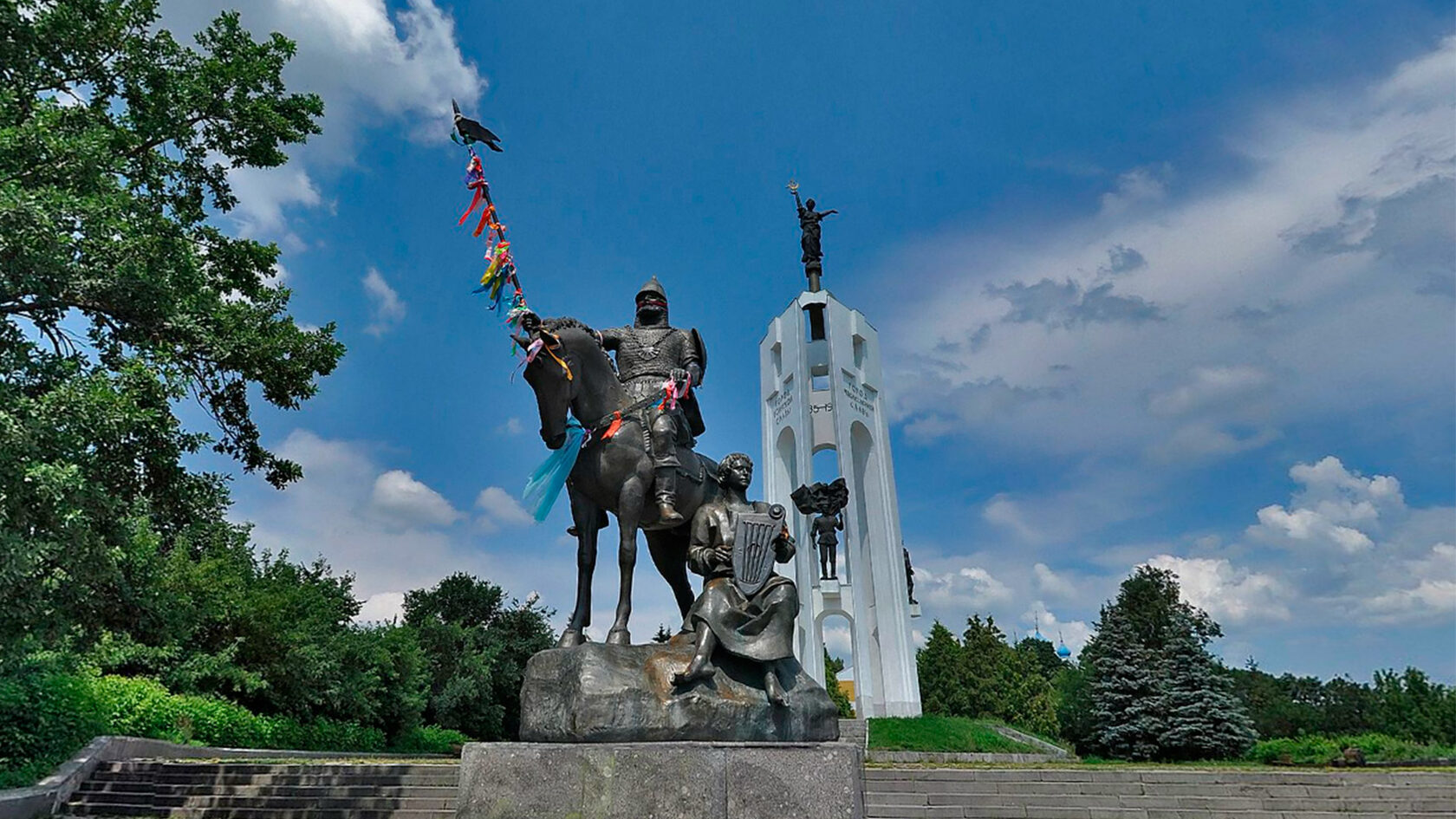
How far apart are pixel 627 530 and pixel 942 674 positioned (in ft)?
131

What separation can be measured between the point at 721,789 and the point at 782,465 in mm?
24996

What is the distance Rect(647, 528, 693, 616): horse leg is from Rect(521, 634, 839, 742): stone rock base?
103cm

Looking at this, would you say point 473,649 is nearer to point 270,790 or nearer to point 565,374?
point 270,790

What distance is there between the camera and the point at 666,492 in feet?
18.2

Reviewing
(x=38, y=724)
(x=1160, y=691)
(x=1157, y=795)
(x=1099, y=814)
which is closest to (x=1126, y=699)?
(x=1160, y=691)

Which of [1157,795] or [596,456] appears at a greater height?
[596,456]

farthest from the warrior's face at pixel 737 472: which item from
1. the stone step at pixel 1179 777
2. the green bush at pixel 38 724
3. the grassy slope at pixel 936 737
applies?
the grassy slope at pixel 936 737

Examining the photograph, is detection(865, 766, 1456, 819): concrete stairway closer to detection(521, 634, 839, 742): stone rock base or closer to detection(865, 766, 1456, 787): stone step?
detection(865, 766, 1456, 787): stone step

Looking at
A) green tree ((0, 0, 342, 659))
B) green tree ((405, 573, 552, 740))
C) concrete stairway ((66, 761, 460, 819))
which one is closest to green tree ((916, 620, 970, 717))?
green tree ((405, 573, 552, 740))

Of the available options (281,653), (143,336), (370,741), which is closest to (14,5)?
(143,336)

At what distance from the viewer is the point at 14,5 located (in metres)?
9.04

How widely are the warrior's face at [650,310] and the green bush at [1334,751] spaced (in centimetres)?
1923

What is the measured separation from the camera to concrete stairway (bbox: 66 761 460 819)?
10602 mm

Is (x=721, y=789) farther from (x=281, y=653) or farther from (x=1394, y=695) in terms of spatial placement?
(x=1394, y=695)
